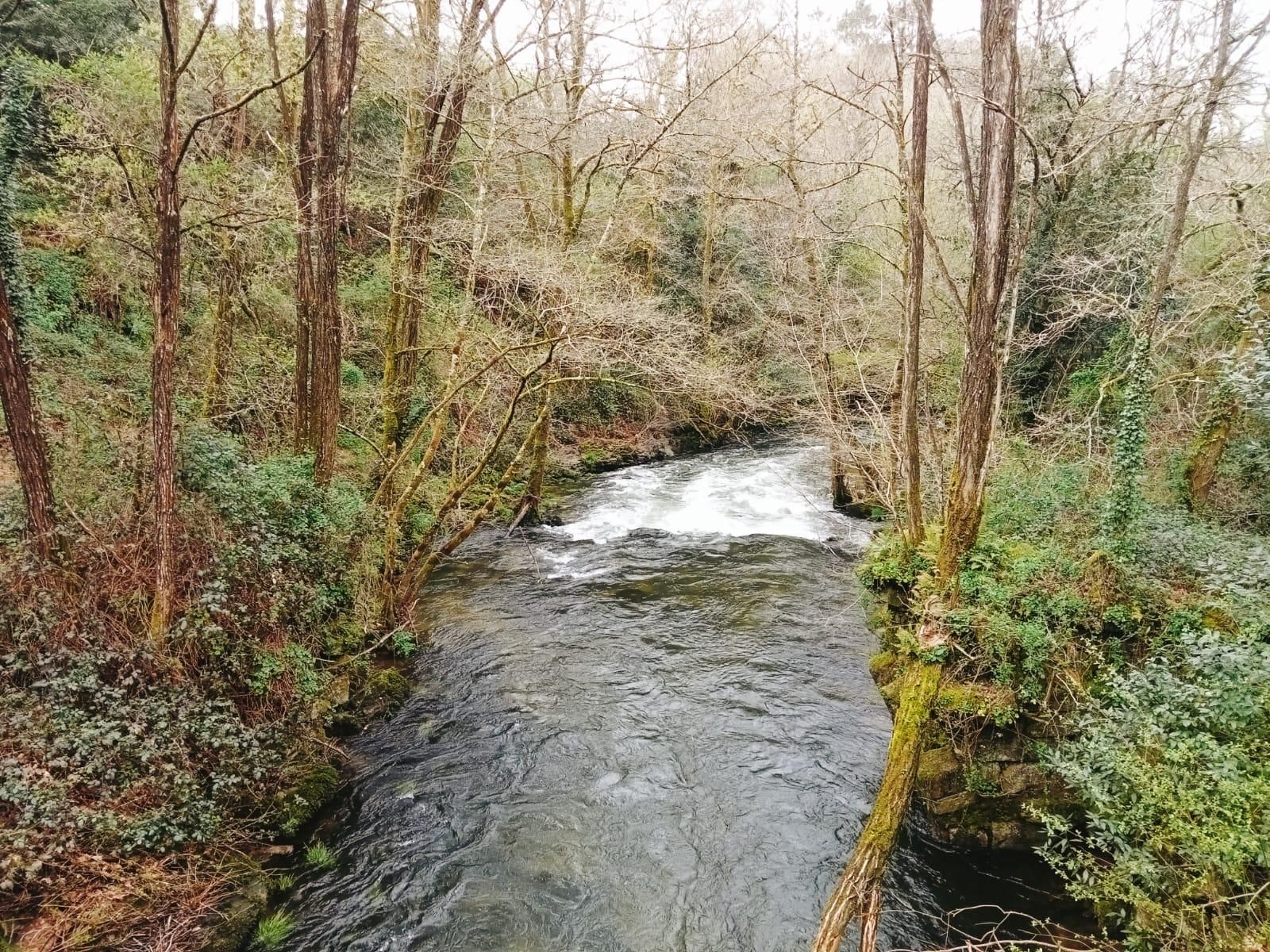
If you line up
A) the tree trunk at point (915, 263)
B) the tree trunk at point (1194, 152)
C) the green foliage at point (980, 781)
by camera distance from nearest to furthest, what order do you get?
1. the green foliage at point (980, 781)
2. the tree trunk at point (1194, 152)
3. the tree trunk at point (915, 263)

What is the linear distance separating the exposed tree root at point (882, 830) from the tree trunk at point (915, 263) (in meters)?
2.91

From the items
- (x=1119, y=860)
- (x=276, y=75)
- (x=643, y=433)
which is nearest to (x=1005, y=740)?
(x=1119, y=860)

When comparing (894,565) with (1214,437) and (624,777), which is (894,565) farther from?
(624,777)

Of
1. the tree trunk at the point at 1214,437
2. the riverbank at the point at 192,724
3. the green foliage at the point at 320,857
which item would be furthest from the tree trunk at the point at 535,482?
the tree trunk at the point at 1214,437

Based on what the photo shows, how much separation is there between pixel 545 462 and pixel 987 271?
10.2 m

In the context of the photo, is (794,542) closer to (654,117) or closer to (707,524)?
(707,524)

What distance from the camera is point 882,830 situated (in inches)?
205

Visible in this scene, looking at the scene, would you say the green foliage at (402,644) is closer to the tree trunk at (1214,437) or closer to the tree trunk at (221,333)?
the tree trunk at (221,333)

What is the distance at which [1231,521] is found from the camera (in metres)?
8.20

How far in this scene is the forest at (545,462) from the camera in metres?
4.96

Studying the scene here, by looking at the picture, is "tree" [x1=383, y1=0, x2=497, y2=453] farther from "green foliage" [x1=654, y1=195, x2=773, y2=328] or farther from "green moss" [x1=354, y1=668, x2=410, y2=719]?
"green foliage" [x1=654, y1=195, x2=773, y2=328]

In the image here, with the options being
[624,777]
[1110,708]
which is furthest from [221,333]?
[1110,708]

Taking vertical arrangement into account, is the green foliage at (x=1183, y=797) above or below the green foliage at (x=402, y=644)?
above

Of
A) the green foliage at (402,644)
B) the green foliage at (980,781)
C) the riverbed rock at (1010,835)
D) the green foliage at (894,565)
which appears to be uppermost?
the green foliage at (894,565)
